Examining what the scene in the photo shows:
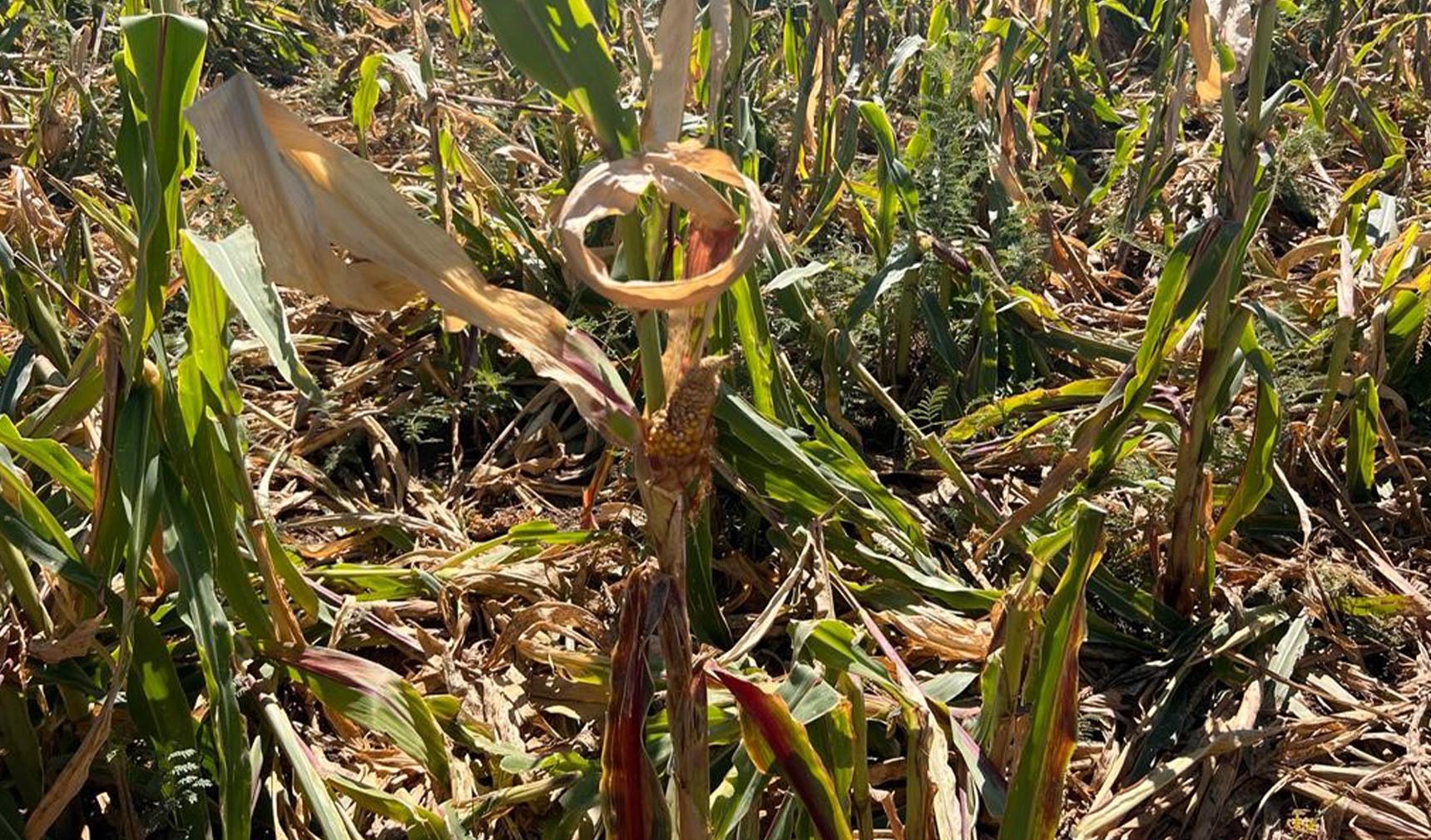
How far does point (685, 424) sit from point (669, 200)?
0.11m

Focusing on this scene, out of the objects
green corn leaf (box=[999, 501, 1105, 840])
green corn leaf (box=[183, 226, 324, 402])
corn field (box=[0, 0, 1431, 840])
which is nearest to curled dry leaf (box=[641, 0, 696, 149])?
corn field (box=[0, 0, 1431, 840])

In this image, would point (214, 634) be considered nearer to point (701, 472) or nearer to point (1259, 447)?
point (701, 472)

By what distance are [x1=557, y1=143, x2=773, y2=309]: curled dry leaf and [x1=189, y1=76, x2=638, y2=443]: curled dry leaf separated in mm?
81

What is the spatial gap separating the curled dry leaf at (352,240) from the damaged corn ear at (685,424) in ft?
0.06

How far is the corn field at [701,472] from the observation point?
708 millimetres

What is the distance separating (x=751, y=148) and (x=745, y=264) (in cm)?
124

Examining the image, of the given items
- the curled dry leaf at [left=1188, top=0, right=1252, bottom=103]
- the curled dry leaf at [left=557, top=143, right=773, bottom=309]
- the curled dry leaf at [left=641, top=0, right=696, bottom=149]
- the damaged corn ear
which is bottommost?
the damaged corn ear

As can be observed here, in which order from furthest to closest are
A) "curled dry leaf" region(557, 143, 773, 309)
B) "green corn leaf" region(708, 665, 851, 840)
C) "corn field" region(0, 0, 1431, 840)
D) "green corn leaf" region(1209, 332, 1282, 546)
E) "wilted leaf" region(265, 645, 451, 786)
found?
"green corn leaf" region(1209, 332, 1282, 546) < "wilted leaf" region(265, 645, 451, 786) < "green corn leaf" region(708, 665, 851, 840) < "corn field" region(0, 0, 1431, 840) < "curled dry leaf" region(557, 143, 773, 309)

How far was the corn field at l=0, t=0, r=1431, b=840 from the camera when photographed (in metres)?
0.71

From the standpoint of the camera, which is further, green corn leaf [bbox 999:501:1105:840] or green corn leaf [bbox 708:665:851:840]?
green corn leaf [bbox 999:501:1105:840]

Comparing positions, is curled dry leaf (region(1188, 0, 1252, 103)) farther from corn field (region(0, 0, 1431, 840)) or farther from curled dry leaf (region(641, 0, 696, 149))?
curled dry leaf (region(641, 0, 696, 149))

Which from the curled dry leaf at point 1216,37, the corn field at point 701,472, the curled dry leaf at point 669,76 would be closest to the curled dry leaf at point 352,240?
the corn field at point 701,472

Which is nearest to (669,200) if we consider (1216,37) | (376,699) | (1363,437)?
(376,699)

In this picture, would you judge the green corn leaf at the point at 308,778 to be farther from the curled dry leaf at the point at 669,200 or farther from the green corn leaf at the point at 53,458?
the curled dry leaf at the point at 669,200
